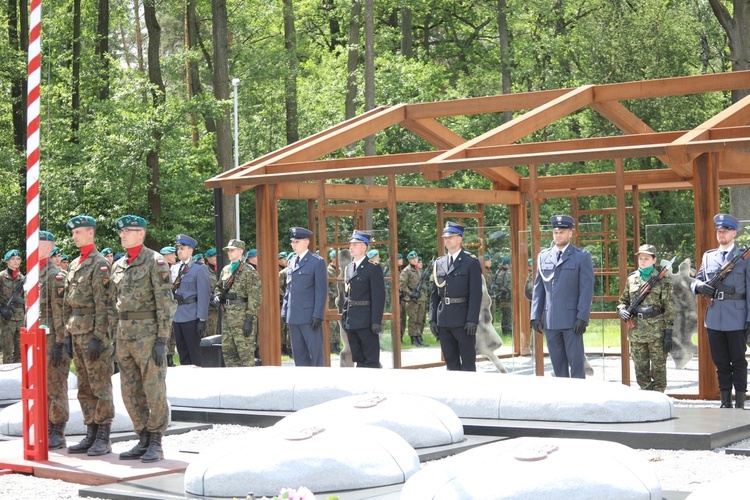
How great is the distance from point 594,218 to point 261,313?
950 centimetres

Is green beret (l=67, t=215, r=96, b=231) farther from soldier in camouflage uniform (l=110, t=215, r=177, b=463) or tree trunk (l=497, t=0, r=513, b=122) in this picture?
tree trunk (l=497, t=0, r=513, b=122)

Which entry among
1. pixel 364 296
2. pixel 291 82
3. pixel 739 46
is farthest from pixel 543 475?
pixel 291 82

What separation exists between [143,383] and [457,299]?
170 inches

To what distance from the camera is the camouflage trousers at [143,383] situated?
8.40 metres

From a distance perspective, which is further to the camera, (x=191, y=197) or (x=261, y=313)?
(x=191, y=197)

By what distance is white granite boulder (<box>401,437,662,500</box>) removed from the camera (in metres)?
5.71

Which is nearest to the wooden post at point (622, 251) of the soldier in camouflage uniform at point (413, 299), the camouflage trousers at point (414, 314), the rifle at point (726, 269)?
the rifle at point (726, 269)

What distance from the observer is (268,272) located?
13.5m

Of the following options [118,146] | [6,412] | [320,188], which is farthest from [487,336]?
[118,146]

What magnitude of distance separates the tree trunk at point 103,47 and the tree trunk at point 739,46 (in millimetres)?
15419

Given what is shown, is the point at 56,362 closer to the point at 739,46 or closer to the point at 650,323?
the point at 650,323

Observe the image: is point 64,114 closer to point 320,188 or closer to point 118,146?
point 118,146

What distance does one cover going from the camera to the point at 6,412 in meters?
10.5

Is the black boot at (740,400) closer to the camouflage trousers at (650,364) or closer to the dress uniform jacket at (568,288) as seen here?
the camouflage trousers at (650,364)
